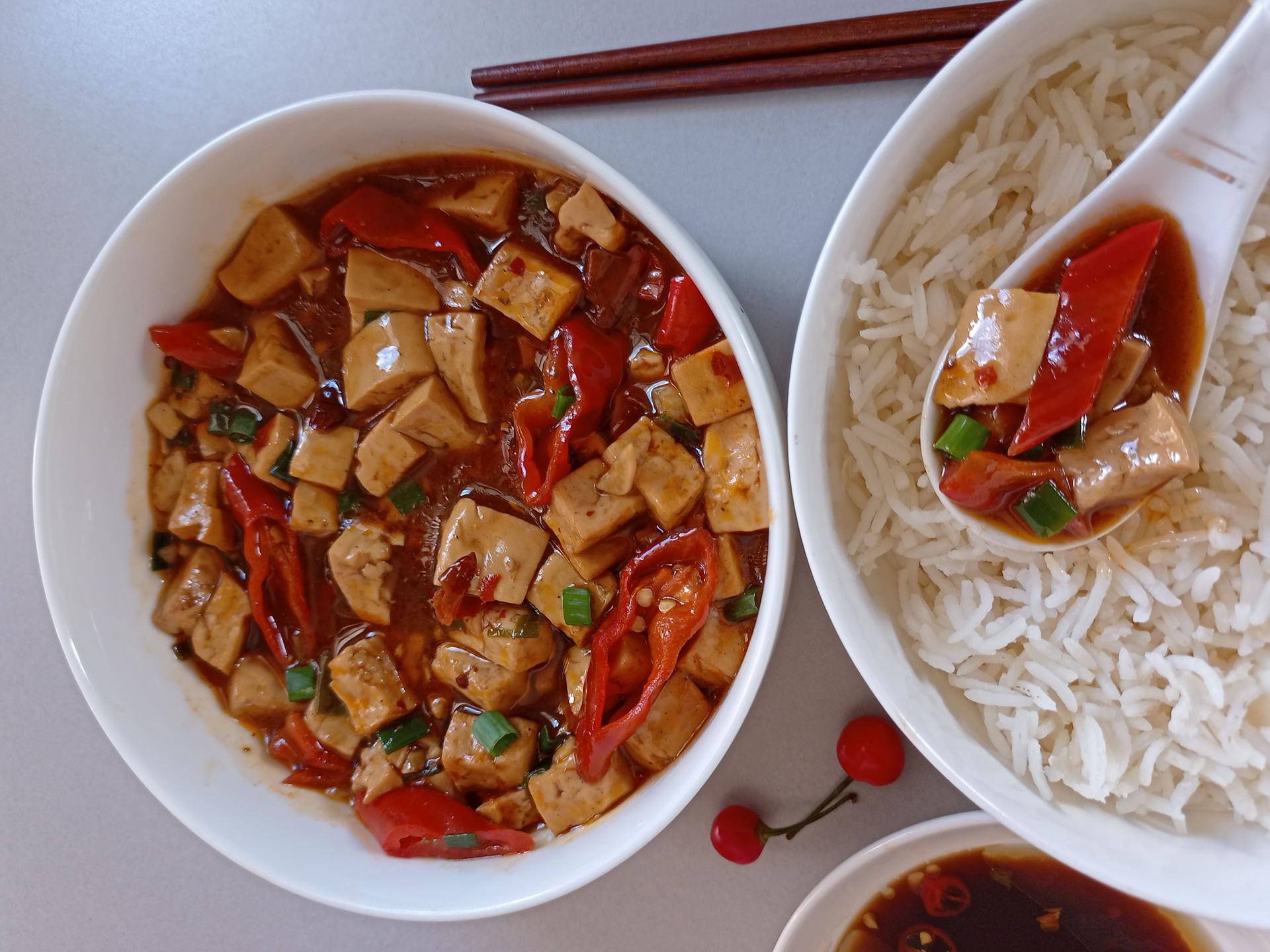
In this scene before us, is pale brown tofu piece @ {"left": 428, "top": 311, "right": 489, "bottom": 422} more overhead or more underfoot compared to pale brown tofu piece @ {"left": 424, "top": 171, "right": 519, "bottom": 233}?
more underfoot

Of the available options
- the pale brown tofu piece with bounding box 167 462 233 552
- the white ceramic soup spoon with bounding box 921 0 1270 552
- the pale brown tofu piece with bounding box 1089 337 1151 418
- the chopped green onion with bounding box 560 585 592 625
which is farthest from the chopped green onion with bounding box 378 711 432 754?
the pale brown tofu piece with bounding box 1089 337 1151 418

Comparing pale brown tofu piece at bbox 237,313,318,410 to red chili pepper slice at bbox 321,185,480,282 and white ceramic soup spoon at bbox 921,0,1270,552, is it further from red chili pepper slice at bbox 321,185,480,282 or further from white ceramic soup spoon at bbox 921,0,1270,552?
white ceramic soup spoon at bbox 921,0,1270,552

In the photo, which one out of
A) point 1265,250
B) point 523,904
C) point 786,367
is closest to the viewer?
point 1265,250

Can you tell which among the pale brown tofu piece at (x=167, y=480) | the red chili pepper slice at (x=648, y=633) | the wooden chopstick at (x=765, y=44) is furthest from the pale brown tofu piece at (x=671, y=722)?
the wooden chopstick at (x=765, y=44)

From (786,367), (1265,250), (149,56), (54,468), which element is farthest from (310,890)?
(1265,250)

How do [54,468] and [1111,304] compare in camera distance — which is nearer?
[1111,304]

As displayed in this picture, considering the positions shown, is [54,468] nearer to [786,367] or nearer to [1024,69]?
[786,367]
